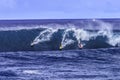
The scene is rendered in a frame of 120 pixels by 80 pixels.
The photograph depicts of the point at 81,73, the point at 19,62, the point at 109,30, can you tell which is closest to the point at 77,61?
the point at 19,62

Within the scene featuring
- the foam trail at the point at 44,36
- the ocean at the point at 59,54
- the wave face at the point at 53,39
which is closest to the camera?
the ocean at the point at 59,54

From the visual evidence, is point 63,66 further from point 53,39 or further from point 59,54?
point 53,39

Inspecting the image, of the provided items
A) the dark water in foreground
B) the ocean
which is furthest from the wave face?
the dark water in foreground

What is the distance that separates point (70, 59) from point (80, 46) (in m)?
10.7

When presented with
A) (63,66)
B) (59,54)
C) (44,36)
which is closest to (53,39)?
(44,36)

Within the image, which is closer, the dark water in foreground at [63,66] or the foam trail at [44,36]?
the dark water in foreground at [63,66]

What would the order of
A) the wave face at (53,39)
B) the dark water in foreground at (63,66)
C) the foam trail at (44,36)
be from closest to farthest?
the dark water in foreground at (63,66) → the wave face at (53,39) → the foam trail at (44,36)

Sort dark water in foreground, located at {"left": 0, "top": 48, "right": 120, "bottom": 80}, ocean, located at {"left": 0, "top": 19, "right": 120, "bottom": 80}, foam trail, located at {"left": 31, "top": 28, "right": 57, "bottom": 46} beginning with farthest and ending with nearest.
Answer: foam trail, located at {"left": 31, "top": 28, "right": 57, "bottom": 46} < ocean, located at {"left": 0, "top": 19, "right": 120, "bottom": 80} < dark water in foreground, located at {"left": 0, "top": 48, "right": 120, "bottom": 80}

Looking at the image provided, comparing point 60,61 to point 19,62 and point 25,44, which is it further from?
point 25,44

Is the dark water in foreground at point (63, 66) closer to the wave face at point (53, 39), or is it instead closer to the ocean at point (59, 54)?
the ocean at point (59, 54)

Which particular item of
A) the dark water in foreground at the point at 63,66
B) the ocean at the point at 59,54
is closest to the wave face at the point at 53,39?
Answer: the ocean at the point at 59,54

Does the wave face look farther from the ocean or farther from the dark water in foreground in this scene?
the dark water in foreground

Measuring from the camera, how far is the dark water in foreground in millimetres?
29703

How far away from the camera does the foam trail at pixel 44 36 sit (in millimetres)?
50503
